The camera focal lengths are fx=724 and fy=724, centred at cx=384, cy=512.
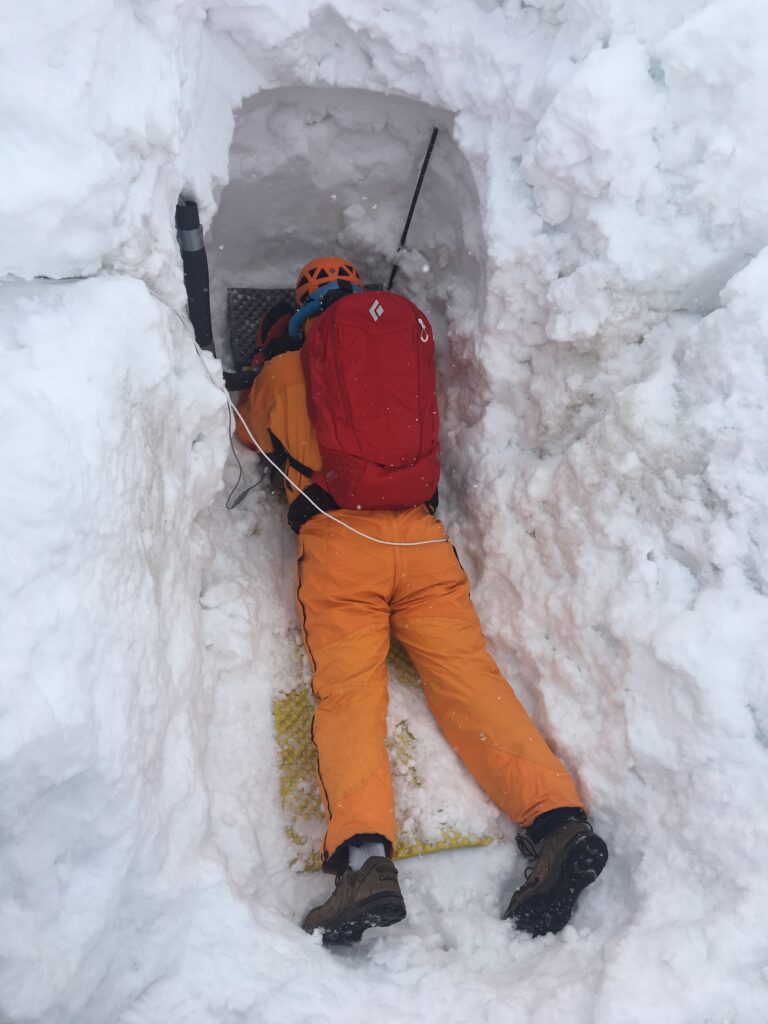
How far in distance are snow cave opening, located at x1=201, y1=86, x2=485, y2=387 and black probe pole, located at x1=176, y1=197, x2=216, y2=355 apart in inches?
14.4

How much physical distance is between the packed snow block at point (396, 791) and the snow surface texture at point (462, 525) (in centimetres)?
7

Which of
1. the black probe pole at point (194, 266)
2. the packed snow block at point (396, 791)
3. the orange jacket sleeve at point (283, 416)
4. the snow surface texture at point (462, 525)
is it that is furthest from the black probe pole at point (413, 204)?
the packed snow block at point (396, 791)

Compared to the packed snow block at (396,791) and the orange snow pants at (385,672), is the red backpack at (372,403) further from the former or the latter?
the packed snow block at (396,791)

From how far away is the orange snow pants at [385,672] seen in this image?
2.27 m

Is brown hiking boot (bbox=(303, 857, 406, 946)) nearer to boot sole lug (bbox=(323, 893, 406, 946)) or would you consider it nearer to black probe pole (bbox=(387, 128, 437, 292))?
boot sole lug (bbox=(323, 893, 406, 946))

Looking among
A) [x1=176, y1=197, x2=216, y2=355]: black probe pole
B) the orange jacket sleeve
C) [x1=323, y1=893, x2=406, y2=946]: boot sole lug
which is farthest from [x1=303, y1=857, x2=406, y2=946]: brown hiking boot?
[x1=176, y1=197, x2=216, y2=355]: black probe pole

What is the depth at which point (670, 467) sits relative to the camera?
2242mm

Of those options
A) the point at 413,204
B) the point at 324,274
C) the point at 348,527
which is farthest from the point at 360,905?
the point at 413,204

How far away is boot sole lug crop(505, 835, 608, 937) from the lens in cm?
211

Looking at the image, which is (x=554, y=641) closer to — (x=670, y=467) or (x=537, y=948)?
(x=670, y=467)

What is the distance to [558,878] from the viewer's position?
84.1 inches

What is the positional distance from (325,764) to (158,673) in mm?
663

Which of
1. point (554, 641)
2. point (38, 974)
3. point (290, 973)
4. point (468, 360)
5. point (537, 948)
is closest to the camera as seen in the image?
point (38, 974)

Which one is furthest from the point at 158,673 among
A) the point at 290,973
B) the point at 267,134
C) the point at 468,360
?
the point at 267,134
